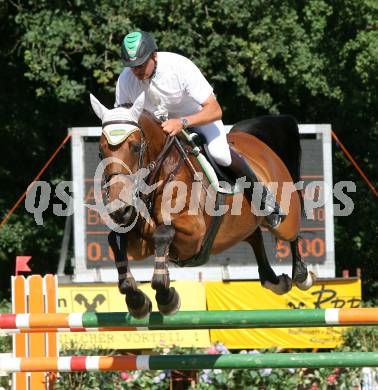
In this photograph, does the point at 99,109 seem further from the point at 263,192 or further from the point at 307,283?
the point at 307,283

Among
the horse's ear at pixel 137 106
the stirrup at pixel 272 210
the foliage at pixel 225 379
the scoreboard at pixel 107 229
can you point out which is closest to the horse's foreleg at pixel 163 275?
the horse's ear at pixel 137 106

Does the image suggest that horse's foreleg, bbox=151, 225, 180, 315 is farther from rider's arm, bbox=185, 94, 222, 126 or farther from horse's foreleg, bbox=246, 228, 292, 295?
horse's foreleg, bbox=246, 228, 292, 295

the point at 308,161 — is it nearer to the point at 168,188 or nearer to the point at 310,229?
the point at 310,229

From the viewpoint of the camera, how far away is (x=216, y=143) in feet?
21.9

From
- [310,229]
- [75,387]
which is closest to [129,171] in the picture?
[75,387]

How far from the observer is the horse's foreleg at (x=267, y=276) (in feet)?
24.7

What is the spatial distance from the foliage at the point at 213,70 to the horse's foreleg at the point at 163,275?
→ 10.6 m

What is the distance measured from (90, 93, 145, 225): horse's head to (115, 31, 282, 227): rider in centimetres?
29

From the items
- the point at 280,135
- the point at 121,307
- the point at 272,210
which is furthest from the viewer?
the point at 121,307

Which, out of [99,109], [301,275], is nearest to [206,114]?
[99,109]

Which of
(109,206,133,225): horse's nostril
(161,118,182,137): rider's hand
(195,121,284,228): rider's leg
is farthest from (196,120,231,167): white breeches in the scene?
(109,206,133,225): horse's nostril

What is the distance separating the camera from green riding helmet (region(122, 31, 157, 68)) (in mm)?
6031

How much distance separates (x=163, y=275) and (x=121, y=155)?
2.37 ft

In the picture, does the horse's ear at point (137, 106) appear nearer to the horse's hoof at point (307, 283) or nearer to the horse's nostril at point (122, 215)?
the horse's nostril at point (122, 215)
